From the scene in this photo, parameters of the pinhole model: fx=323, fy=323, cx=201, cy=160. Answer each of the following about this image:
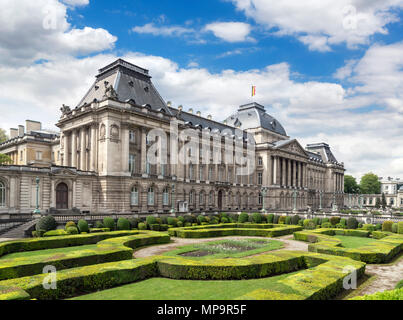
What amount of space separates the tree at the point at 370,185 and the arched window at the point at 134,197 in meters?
132

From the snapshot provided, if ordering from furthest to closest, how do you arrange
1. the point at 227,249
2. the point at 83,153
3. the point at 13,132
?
the point at 13,132 < the point at 83,153 < the point at 227,249

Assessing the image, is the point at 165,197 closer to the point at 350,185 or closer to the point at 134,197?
the point at 134,197

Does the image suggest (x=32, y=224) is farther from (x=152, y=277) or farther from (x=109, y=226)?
(x=152, y=277)

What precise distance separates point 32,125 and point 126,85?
32.2 m

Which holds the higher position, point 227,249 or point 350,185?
point 350,185

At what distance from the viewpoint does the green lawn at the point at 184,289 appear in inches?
514

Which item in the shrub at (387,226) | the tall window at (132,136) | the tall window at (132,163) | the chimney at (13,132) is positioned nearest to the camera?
the shrub at (387,226)

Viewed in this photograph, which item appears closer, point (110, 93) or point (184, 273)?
point (184, 273)

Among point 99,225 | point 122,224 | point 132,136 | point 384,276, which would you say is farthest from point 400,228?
point 132,136

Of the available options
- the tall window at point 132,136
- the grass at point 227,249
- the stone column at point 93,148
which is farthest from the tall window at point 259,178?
the grass at point 227,249

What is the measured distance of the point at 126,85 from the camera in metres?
A: 51.5

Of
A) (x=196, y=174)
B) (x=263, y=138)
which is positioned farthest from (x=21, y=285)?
(x=263, y=138)

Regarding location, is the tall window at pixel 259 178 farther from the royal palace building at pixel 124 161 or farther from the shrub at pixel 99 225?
the shrub at pixel 99 225

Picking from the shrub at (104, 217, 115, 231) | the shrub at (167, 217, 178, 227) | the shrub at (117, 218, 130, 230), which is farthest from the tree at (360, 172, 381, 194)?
the shrub at (104, 217, 115, 231)
